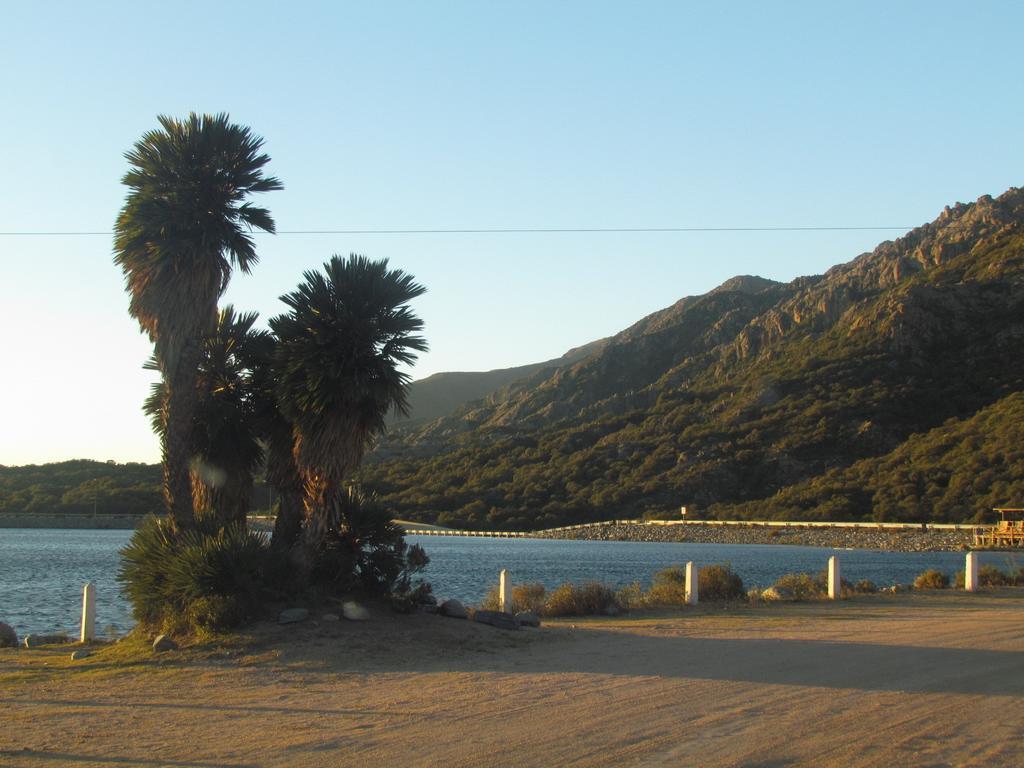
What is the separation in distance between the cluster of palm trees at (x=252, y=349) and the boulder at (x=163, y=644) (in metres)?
2.31

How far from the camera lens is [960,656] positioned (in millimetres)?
12789

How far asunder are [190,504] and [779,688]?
30.4 ft

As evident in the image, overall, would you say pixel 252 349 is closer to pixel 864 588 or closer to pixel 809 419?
pixel 864 588

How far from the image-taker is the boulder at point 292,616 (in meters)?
13.8

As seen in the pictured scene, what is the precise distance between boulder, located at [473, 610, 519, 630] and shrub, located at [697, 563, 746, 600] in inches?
309

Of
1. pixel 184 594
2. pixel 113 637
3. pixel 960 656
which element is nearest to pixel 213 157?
pixel 184 594

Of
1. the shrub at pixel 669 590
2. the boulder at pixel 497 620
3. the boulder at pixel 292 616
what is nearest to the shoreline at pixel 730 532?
the shrub at pixel 669 590

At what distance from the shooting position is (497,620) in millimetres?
15633

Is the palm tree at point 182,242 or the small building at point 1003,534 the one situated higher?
the palm tree at point 182,242

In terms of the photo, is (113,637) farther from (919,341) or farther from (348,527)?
(919,341)

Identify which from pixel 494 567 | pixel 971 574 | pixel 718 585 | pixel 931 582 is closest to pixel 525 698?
pixel 718 585

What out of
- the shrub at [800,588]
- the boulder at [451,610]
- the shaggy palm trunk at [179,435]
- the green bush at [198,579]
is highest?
the shaggy palm trunk at [179,435]

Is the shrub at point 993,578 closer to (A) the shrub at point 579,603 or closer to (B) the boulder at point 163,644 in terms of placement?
(A) the shrub at point 579,603

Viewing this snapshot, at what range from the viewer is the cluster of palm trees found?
49.1 feet
